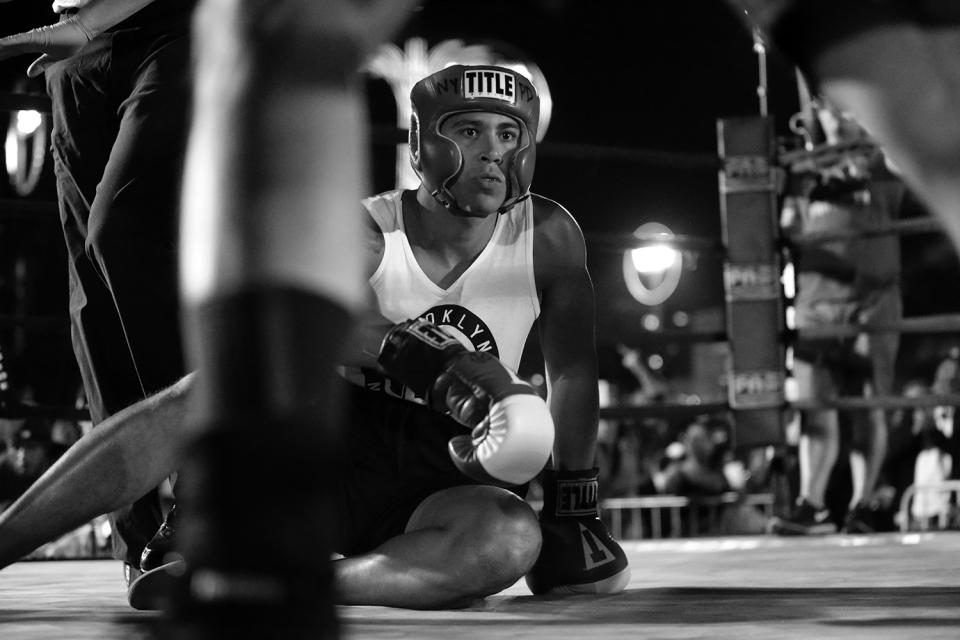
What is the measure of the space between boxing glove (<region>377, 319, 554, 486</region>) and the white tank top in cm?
17

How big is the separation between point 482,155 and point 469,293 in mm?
191

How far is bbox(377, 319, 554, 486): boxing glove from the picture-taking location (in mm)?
1210

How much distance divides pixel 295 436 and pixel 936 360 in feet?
38.4

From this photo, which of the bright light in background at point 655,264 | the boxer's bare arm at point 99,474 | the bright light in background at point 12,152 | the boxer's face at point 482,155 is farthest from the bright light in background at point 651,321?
the boxer's bare arm at point 99,474

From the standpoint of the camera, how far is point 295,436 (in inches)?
23.3

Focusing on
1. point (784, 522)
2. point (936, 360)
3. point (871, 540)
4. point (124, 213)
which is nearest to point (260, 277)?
point (124, 213)

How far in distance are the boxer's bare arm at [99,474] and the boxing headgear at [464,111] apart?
0.48m

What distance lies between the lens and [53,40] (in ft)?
5.91

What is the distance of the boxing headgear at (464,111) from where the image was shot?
1628mm

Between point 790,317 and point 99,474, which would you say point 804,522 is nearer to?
point 790,317

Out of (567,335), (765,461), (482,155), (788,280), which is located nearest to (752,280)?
(788,280)

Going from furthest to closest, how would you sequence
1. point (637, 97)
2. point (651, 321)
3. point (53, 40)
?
point (651, 321) → point (637, 97) → point (53, 40)

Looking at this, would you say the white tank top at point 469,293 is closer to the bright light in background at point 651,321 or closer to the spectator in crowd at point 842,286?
the spectator in crowd at point 842,286

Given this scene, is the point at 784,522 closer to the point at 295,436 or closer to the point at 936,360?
the point at 295,436
